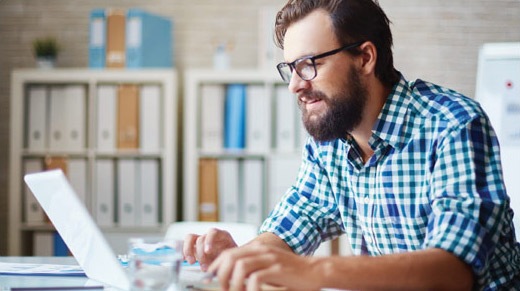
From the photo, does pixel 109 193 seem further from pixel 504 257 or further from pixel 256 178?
pixel 504 257

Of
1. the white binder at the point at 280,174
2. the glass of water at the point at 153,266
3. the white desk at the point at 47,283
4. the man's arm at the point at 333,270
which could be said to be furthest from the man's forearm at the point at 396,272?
the white binder at the point at 280,174

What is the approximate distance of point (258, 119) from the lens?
10.8ft

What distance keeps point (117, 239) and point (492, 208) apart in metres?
2.50

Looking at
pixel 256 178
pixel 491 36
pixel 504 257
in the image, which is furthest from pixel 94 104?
pixel 504 257

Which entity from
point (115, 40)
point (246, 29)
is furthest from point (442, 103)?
point (246, 29)

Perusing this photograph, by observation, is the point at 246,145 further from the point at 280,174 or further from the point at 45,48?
the point at 45,48

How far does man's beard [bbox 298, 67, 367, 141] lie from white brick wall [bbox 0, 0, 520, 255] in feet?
7.37

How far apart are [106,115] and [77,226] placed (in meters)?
2.28

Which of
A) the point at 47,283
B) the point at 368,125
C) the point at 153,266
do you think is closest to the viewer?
the point at 153,266

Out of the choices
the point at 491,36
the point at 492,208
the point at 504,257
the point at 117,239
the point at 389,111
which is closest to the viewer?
the point at 492,208

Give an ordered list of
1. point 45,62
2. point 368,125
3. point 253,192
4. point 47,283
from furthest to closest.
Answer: point 45,62
point 253,192
point 368,125
point 47,283

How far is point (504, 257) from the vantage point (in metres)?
1.25

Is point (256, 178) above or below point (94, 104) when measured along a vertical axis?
below

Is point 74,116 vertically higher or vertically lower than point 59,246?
higher
